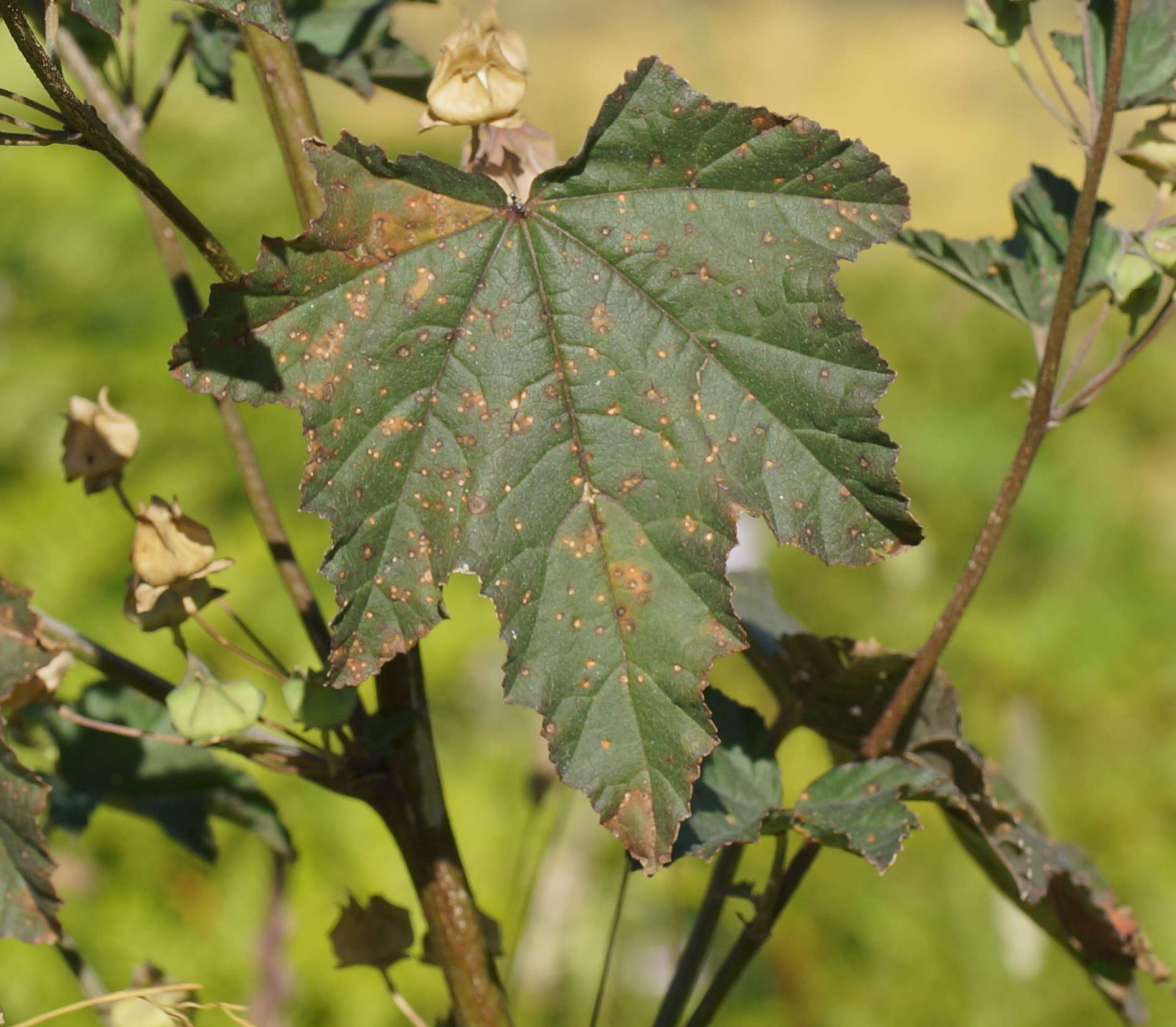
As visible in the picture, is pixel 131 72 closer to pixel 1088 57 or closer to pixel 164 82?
pixel 164 82

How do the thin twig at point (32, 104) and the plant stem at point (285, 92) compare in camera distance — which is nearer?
the thin twig at point (32, 104)

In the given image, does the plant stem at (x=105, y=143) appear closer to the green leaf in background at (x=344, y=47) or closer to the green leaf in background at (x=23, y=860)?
the green leaf in background at (x=23, y=860)

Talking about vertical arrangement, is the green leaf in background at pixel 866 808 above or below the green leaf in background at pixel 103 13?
below

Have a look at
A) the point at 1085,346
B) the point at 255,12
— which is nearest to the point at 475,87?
the point at 255,12

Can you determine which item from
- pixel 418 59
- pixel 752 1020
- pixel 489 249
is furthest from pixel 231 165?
pixel 489 249

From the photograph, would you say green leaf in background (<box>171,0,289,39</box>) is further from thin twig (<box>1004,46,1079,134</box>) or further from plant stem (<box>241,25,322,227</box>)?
thin twig (<box>1004,46,1079,134</box>)

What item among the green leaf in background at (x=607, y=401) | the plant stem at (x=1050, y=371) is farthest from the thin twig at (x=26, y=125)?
the plant stem at (x=1050, y=371)
